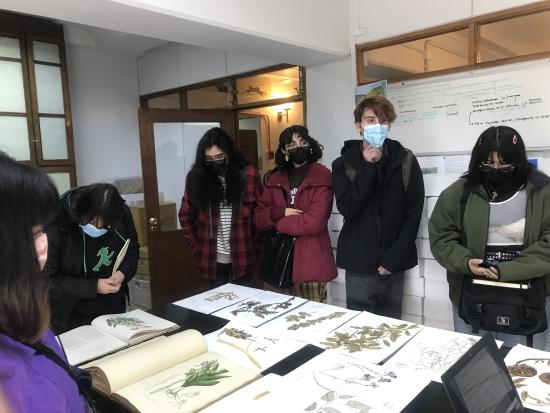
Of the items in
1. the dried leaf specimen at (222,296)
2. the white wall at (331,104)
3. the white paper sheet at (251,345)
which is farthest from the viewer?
the white wall at (331,104)

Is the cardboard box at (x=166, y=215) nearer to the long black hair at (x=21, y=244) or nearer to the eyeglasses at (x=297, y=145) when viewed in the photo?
the eyeglasses at (x=297, y=145)

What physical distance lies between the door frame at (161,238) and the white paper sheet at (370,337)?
235 centimetres

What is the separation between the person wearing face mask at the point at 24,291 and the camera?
1.95 ft

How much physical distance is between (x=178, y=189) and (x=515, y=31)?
2795mm

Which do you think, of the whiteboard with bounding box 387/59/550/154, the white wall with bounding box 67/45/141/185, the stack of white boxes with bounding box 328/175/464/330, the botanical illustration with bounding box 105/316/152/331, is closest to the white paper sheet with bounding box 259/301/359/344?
the botanical illustration with bounding box 105/316/152/331

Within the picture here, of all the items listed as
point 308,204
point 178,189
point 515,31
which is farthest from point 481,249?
A: point 178,189

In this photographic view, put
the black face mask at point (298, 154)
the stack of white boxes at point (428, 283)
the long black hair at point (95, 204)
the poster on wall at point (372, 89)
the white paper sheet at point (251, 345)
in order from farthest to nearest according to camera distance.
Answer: the poster on wall at point (372, 89) → the stack of white boxes at point (428, 283) → the black face mask at point (298, 154) → the long black hair at point (95, 204) → the white paper sheet at point (251, 345)

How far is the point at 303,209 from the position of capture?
89.3 inches

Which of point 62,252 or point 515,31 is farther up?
point 515,31

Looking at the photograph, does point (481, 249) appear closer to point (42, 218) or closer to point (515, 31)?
point (515, 31)

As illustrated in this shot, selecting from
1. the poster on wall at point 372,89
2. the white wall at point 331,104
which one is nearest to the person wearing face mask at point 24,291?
the poster on wall at point 372,89

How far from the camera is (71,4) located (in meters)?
1.80

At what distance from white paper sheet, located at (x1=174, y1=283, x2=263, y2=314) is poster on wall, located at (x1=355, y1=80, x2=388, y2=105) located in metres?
1.54

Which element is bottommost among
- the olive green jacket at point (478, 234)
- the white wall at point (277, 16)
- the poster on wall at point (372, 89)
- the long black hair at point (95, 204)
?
the olive green jacket at point (478, 234)
